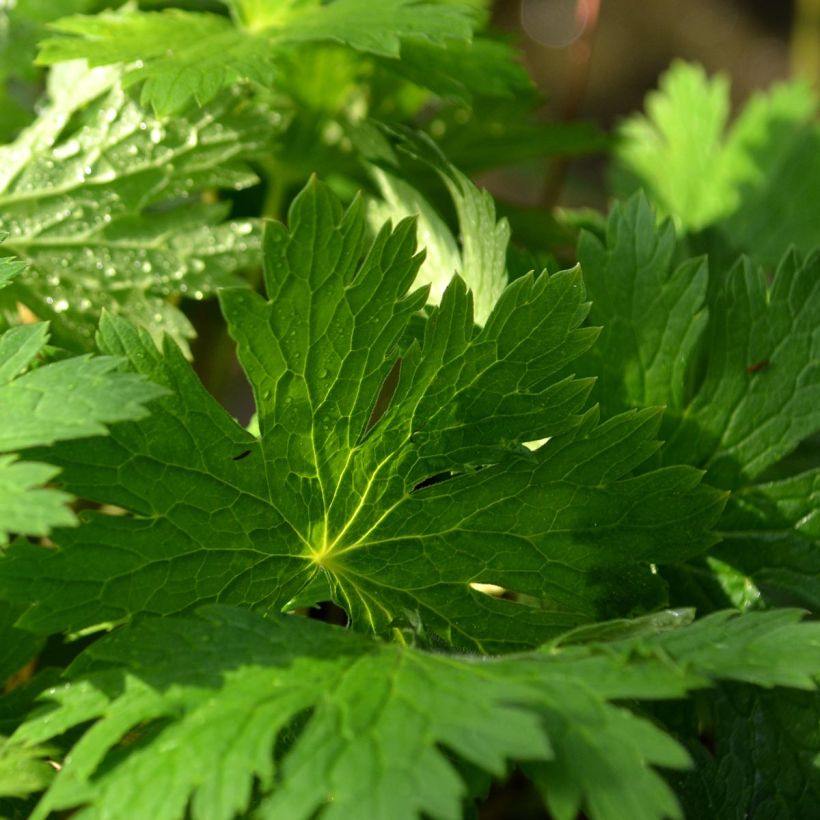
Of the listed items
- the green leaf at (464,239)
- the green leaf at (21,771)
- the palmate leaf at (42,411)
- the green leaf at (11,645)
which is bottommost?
the green leaf at (11,645)

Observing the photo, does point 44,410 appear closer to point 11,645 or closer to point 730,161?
point 11,645

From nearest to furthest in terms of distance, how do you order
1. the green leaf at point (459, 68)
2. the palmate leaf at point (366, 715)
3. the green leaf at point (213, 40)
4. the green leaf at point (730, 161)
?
the palmate leaf at point (366, 715), the green leaf at point (213, 40), the green leaf at point (459, 68), the green leaf at point (730, 161)

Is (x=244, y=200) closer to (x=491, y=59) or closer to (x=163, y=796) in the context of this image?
(x=491, y=59)

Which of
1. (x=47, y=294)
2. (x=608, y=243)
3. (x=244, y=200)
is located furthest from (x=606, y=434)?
(x=244, y=200)

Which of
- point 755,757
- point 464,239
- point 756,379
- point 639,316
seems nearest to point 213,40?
point 464,239

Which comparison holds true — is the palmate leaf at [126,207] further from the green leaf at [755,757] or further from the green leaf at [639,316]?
the green leaf at [755,757]

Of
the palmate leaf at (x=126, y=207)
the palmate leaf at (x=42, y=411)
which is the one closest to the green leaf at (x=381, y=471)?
the palmate leaf at (x=42, y=411)

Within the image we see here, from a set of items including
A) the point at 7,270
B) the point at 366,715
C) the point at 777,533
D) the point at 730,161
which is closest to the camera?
the point at 366,715

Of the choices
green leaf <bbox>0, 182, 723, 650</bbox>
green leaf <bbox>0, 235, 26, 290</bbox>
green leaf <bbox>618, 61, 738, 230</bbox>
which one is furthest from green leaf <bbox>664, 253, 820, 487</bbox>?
green leaf <bbox>618, 61, 738, 230</bbox>
